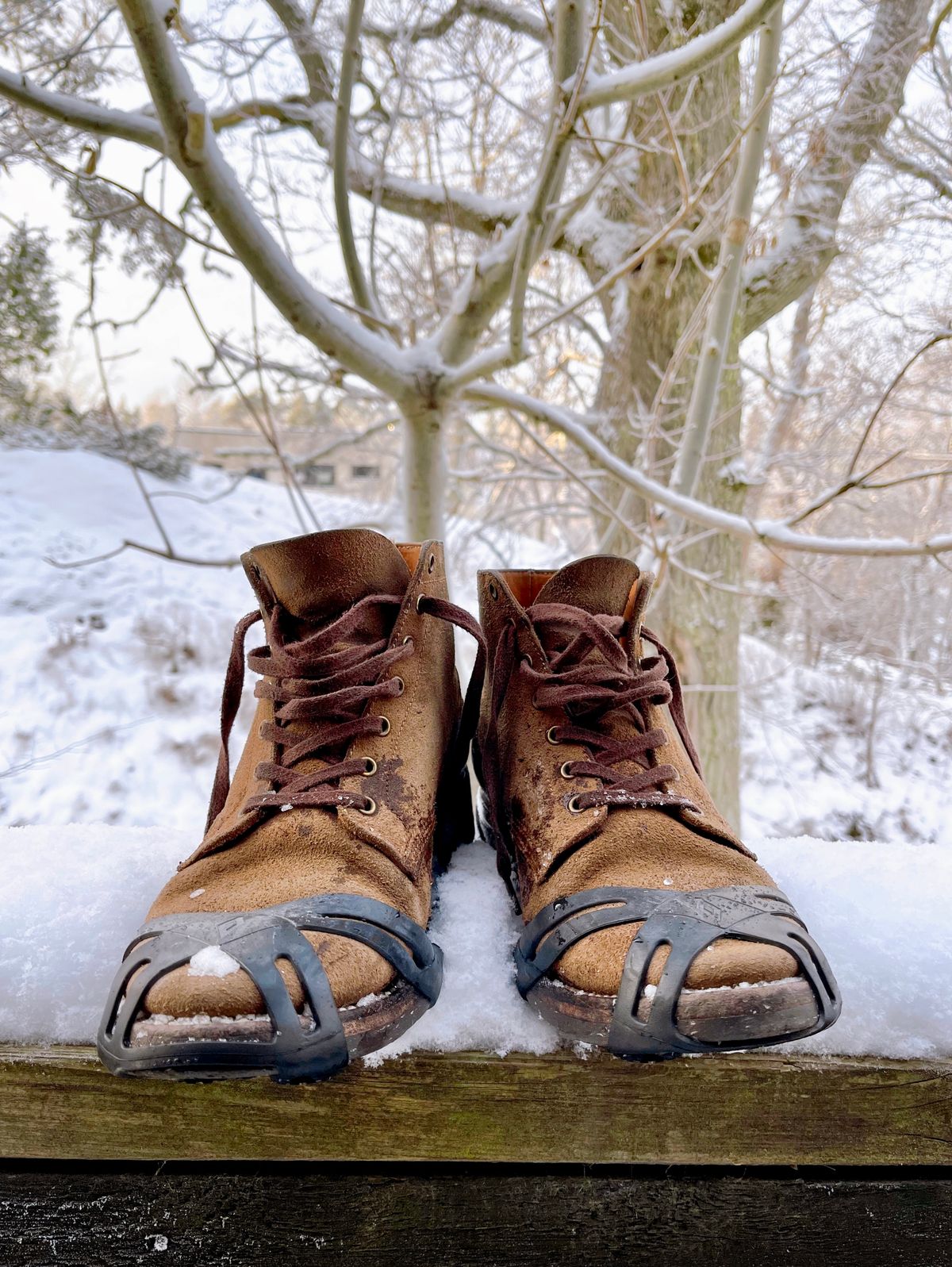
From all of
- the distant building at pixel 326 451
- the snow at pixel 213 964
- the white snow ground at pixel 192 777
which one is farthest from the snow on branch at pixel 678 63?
the distant building at pixel 326 451

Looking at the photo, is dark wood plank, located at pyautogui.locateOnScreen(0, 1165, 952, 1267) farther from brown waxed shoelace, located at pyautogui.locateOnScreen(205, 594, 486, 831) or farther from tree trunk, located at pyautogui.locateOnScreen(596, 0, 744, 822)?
tree trunk, located at pyautogui.locateOnScreen(596, 0, 744, 822)

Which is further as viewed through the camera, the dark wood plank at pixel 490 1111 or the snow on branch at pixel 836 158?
the snow on branch at pixel 836 158

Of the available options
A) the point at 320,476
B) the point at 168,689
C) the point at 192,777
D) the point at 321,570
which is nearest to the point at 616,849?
the point at 321,570

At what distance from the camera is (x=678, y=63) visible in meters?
1.05

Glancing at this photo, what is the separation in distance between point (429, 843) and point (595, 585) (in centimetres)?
34

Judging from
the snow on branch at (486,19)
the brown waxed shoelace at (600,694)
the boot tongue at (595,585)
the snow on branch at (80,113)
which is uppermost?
the snow on branch at (486,19)

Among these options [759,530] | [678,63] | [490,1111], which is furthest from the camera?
[759,530]

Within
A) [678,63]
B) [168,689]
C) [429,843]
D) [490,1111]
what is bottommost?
[168,689]

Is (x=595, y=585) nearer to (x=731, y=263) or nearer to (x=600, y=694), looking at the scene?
(x=600, y=694)

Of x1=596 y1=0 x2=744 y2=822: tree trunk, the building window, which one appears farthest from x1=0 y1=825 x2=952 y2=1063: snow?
the building window

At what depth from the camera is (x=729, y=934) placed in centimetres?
55

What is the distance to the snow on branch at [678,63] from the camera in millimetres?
1014

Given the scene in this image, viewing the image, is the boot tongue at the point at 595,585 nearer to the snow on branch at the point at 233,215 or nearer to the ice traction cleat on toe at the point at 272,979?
the ice traction cleat on toe at the point at 272,979

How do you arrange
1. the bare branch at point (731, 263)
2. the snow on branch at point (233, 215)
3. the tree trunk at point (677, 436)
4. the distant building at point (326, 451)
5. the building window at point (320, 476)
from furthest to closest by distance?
1. the building window at point (320, 476)
2. the distant building at point (326, 451)
3. the tree trunk at point (677, 436)
4. the bare branch at point (731, 263)
5. the snow on branch at point (233, 215)
